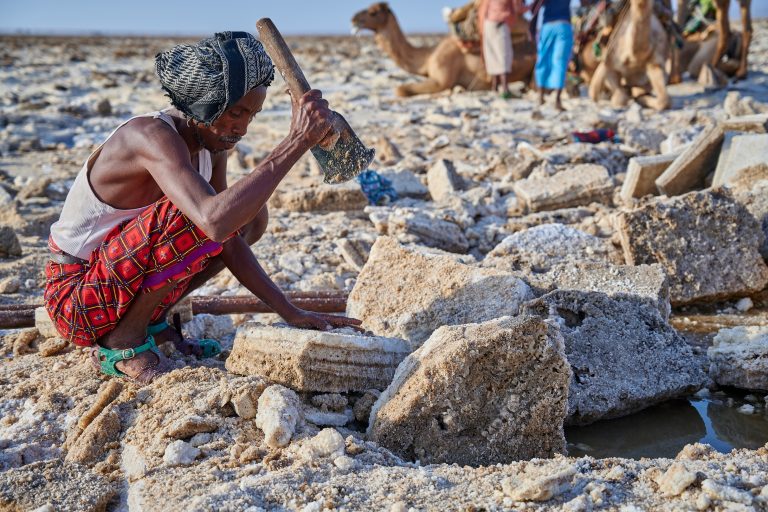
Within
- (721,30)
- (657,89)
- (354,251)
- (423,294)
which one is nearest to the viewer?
(423,294)

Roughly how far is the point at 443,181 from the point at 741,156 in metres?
2.13

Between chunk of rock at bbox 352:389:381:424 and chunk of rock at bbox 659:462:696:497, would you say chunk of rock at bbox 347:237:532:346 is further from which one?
chunk of rock at bbox 659:462:696:497

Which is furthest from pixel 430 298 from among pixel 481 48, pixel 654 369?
pixel 481 48

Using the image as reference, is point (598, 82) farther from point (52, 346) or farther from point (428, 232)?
point (52, 346)

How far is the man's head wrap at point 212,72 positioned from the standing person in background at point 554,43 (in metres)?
8.10

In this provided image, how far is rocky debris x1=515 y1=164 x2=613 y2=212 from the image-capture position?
5.43 meters

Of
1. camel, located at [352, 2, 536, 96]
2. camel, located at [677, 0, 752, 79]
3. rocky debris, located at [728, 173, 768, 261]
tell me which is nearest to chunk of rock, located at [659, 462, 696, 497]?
rocky debris, located at [728, 173, 768, 261]

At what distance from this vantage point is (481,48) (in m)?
12.0

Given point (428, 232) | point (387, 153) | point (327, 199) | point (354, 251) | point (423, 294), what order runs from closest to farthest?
1. point (423, 294)
2. point (354, 251)
3. point (428, 232)
4. point (327, 199)
5. point (387, 153)

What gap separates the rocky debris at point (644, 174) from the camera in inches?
205

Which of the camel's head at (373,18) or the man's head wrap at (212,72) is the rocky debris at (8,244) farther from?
the camel's head at (373,18)

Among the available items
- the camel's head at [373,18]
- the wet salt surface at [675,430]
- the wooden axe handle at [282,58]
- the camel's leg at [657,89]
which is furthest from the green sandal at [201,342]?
the camel's head at [373,18]

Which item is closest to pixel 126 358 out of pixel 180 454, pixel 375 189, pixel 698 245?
pixel 180 454

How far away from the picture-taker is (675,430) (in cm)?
287
